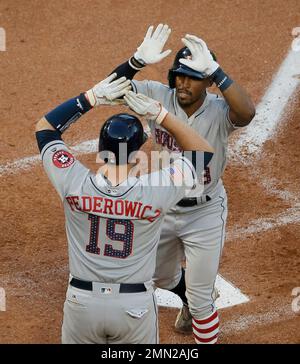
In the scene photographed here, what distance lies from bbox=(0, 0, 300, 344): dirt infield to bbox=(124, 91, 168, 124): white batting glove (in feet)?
7.15

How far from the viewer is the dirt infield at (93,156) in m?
6.97

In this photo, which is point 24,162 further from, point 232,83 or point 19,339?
point 232,83

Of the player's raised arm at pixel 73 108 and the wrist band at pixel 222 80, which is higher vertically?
the player's raised arm at pixel 73 108

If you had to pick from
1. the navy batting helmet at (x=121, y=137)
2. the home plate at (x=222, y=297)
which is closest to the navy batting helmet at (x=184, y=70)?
the navy batting helmet at (x=121, y=137)

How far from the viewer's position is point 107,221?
5.10 m

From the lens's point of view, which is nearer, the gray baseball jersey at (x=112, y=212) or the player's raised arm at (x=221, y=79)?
the gray baseball jersey at (x=112, y=212)

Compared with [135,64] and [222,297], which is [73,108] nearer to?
[135,64]

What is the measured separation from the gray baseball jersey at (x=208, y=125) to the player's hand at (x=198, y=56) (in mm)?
436

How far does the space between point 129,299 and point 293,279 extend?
243 centimetres

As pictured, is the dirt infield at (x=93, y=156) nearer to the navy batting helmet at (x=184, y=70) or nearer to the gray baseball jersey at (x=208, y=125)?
the gray baseball jersey at (x=208, y=125)

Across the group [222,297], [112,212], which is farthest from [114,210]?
[222,297]

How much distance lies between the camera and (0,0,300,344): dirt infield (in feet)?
22.9

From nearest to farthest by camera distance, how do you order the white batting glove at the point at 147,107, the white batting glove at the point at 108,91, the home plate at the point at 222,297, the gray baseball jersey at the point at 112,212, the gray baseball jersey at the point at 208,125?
the gray baseball jersey at the point at 112,212
the white batting glove at the point at 147,107
the white batting glove at the point at 108,91
the gray baseball jersey at the point at 208,125
the home plate at the point at 222,297

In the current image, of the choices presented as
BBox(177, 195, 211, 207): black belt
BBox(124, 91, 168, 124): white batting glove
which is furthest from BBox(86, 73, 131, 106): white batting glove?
BBox(177, 195, 211, 207): black belt
